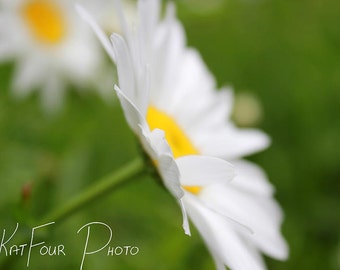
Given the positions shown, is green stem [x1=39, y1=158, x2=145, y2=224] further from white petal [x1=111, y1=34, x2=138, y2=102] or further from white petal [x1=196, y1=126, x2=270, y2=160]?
white petal [x1=196, y1=126, x2=270, y2=160]

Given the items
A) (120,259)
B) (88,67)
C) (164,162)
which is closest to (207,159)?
(164,162)

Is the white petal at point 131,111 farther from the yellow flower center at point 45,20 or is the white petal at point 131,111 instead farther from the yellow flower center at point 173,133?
the yellow flower center at point 45,20

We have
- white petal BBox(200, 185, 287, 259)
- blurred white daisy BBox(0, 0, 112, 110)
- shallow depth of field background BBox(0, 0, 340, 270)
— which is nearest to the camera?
white petal BBox(200, 185, 287, 259)

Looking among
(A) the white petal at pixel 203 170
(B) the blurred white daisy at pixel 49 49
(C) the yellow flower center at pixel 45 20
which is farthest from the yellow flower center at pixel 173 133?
(C) the yellow flower center at pixel 45 20

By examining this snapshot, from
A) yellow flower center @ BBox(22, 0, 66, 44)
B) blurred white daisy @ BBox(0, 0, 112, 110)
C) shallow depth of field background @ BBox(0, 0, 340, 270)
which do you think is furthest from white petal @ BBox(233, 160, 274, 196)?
yellow flower center @ BBox(22, 0, 66, 44)

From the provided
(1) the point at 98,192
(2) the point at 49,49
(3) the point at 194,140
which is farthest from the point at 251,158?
(1) the point at 98,192

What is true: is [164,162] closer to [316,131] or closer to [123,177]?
[123,177]

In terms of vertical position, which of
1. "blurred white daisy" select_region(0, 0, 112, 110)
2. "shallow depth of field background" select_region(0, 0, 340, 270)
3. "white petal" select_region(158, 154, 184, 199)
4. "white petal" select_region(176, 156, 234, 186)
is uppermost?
"white petal" select_region(158, 154, 184, 199)

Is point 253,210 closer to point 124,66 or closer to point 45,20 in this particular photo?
point 124,66
